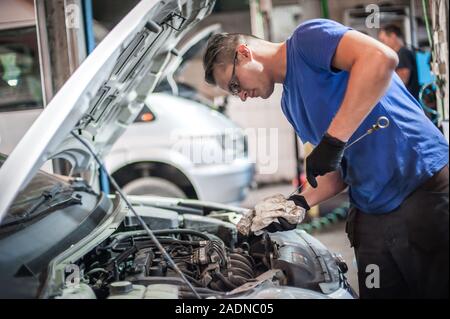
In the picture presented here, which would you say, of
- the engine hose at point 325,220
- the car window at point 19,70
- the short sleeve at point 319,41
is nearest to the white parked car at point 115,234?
the short sleeve at point 319,41

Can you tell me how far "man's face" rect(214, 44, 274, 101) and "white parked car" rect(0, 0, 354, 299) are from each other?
30 cm

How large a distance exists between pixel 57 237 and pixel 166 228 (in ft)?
1.99

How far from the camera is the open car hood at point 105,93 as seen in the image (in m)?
1.46

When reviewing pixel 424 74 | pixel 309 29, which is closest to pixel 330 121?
pixel 309 29

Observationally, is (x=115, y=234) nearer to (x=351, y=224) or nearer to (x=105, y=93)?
(x=105, y=93)

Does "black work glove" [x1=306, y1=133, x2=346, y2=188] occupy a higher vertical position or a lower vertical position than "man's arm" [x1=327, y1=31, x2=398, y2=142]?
lower

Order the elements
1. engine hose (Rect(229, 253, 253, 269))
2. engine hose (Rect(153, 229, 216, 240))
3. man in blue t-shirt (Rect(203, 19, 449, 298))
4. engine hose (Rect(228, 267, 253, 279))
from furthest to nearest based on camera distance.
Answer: engine hose (Rect(153, 229, 216, 240)) < engine hose (Rect(229, 253, 253, 269)) < engine hose (Rect(228, 267, 253, 279)) < man in blue t-shirt (Rect(203, 19, 449, 298))

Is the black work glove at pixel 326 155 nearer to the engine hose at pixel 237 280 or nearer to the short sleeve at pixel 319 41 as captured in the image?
the short sleeve at pixel 319 41

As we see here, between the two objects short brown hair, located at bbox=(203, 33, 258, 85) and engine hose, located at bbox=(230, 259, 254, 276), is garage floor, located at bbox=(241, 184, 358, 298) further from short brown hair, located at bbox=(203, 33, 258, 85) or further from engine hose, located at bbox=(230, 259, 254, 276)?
short brown hair, located at bbox=(203, 33, 258, 85)

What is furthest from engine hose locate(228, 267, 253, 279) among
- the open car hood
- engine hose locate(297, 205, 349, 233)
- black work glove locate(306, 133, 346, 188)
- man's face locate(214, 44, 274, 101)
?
engine hose locate(297, 205, 349, 233)

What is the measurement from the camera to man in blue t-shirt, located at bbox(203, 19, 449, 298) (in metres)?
1.58

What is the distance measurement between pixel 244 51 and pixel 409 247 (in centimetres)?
82

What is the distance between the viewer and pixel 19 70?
4383mm

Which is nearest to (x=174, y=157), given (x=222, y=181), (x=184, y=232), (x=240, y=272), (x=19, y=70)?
(x=222, y=181)
